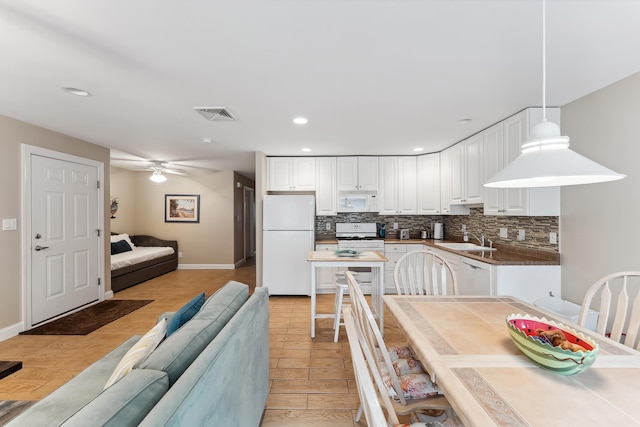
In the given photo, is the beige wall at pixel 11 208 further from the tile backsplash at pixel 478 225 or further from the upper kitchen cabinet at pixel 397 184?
the upper kitchen cabinet at pixel 397 184

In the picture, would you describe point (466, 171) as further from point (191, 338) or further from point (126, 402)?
point (126, 402)

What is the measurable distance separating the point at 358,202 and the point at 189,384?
417 centimetres

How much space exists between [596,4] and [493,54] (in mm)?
495

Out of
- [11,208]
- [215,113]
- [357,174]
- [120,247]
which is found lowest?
[120,247]

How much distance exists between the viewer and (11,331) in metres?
3.03

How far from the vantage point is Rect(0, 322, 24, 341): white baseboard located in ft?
9.65

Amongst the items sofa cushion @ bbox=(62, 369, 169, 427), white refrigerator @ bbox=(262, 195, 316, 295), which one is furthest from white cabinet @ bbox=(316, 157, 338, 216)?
sofa cushion @ bbox=(62, 369, 169, 427)

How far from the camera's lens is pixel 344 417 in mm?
1869

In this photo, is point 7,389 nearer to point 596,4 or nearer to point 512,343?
point 512,343

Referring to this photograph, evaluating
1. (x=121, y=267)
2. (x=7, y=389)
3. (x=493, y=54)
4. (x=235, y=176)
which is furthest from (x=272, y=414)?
(x=235, y=176)

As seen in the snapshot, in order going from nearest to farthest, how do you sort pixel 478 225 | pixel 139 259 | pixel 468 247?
pixel 468 247
pixel 478 225
pixel 139 259

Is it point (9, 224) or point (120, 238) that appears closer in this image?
point (9, 224)

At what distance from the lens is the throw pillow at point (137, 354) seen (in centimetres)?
120

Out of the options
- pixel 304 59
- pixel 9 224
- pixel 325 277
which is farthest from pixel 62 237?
pixel 304 59
